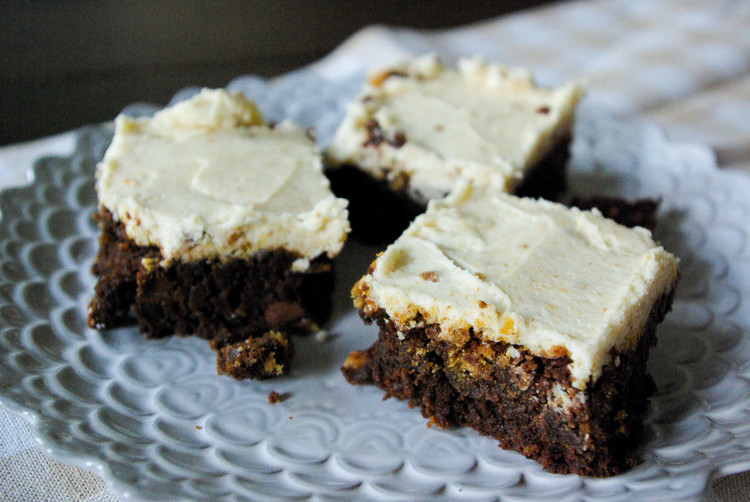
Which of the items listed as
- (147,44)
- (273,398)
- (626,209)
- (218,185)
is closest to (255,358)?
(273,398)

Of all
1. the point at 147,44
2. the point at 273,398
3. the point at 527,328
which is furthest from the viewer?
the point at 147,44

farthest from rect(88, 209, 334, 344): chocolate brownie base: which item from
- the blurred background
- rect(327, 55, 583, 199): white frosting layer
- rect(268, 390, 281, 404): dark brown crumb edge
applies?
the blurred background

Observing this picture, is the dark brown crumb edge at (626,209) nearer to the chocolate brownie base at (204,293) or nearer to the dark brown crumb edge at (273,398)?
the chocolate brownie base at (204,293)

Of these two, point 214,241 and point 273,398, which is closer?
point 273,398

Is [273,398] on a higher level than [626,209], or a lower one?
lower

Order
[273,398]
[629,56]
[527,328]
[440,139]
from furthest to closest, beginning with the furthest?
[629,56], [440,139], [273,398], [527,328]

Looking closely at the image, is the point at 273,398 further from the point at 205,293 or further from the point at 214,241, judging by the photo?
the point at 214,241

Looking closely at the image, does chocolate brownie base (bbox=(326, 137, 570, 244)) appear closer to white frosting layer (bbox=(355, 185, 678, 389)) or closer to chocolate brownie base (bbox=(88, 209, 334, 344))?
white frosting layer (bbox=(355, 185, 678, 389))
